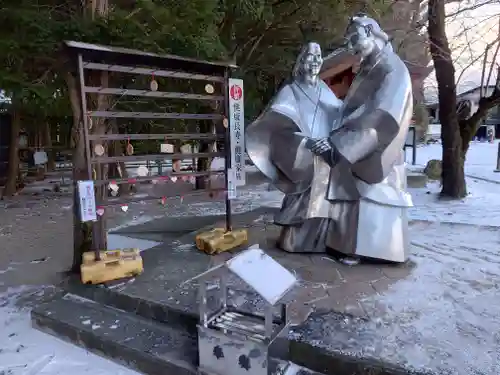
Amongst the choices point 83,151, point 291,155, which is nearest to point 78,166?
point 83,151

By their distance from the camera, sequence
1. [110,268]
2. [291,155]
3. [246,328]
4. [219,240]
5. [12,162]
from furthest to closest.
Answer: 1. [12,162]
2. [219,240]
3. [291,155]
4. [110,268]
5. [246,328]

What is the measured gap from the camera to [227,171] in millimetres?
5238

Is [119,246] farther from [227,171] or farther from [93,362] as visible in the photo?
[93,362]

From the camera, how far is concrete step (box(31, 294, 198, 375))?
317 centimetres

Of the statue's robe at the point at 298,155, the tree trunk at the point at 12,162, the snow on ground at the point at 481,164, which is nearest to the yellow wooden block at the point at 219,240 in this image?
the statue's robe at the point at 298,155

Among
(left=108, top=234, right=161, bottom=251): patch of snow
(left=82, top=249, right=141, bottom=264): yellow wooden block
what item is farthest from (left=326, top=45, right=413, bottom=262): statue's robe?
(left=108, top=234, right=161, bottom=251): patch of snow

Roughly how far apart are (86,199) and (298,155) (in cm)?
220

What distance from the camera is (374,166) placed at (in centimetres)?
419

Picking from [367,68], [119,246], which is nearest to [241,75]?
[119,246]

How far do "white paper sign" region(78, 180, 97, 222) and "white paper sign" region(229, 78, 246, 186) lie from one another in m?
1.78

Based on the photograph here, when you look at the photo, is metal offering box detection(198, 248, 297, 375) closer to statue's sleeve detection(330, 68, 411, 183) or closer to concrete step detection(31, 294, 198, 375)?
concrete step detection(31, 294, 198, 375)

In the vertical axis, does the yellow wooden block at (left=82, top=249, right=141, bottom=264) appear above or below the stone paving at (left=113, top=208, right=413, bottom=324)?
above

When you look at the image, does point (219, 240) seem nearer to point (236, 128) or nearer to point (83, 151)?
point (236, 128)

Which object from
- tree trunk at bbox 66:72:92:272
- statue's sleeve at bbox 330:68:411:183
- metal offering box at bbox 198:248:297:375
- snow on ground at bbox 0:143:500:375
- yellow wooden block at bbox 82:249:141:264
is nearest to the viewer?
metal offering box at bbox 198:248:297:375
